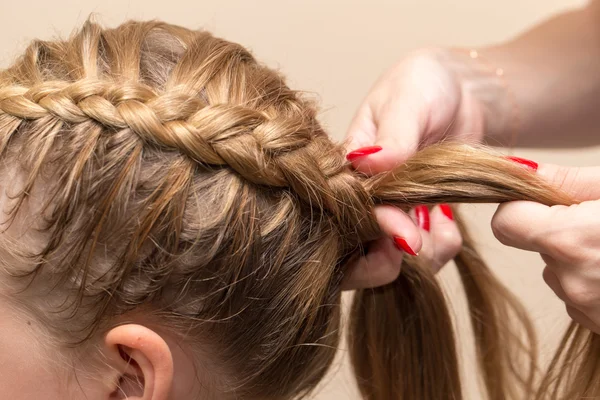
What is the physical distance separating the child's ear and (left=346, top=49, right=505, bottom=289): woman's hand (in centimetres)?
25

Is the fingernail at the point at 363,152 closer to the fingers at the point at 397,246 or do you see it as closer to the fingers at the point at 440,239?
the fingers at the point at 397,246

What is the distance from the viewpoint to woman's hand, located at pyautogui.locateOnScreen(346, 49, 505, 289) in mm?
743

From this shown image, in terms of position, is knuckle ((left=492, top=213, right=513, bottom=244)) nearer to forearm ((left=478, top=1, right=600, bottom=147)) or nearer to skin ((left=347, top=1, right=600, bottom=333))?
skin ((left=347, top=1, right=600, bottom=333))

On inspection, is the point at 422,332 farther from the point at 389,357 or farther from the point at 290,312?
the point at 290,312

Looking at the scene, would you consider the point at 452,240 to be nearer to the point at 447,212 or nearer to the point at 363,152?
the point at 447,212

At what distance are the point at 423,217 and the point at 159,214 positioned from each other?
0.40m

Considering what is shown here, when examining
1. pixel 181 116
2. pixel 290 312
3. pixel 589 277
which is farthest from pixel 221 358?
pixel 589 277

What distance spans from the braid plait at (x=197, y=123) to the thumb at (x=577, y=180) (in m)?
0.24

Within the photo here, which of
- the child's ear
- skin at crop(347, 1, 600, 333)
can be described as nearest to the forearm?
skin at crop(347, 1, 600, 333)

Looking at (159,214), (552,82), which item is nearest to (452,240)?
(552,82)

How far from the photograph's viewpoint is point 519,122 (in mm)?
1033

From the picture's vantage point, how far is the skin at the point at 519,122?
26.2 inches

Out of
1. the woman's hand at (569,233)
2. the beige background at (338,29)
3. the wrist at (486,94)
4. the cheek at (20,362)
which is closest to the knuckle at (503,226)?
the woman's hand at (569,233)

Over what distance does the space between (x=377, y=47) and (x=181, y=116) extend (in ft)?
3.01
